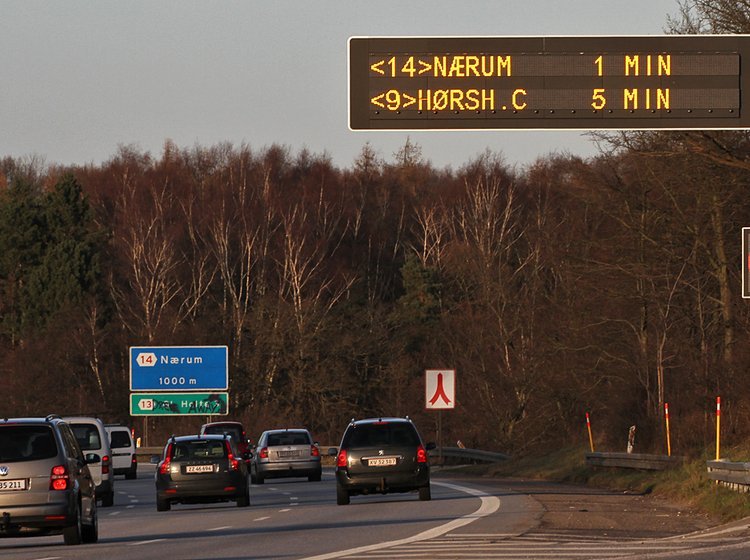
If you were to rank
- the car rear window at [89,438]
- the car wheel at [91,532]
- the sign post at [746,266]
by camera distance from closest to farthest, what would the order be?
the car wheel at [91,532]
the sign post at [746,266]
the car rear window at [89,438]

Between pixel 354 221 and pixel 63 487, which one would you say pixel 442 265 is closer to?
pixel 354 221

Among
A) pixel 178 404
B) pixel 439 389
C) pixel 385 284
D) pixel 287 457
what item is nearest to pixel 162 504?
pixel 287 457

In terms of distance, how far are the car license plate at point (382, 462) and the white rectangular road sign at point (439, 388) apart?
703 inches

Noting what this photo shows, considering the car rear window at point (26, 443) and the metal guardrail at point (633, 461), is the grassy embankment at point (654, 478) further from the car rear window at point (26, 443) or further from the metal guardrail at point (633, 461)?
the car rear window at point (26, 443)

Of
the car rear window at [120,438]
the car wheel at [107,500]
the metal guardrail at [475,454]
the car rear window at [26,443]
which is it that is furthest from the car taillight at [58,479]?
the metal guardrail at [475,454]

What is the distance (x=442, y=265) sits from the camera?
297 feet

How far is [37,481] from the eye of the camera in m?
20.7

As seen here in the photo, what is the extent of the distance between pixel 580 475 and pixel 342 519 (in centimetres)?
1419

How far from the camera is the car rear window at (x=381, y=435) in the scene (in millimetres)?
30328

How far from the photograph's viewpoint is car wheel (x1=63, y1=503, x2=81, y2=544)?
2133 centimetres

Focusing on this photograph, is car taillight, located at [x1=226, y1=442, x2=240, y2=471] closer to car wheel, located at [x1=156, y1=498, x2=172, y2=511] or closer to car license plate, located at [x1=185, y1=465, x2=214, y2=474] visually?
car license plate, located at [x1=185, y1=465, x2=214, y2=474]

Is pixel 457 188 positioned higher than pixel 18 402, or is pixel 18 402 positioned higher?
pixel 457 188

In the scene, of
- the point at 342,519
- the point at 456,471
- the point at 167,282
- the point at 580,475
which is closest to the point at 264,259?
the point at 167,282

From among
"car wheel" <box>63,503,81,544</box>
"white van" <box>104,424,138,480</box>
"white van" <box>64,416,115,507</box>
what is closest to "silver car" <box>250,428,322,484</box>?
"white van" <box>104,424,138,480</box>
